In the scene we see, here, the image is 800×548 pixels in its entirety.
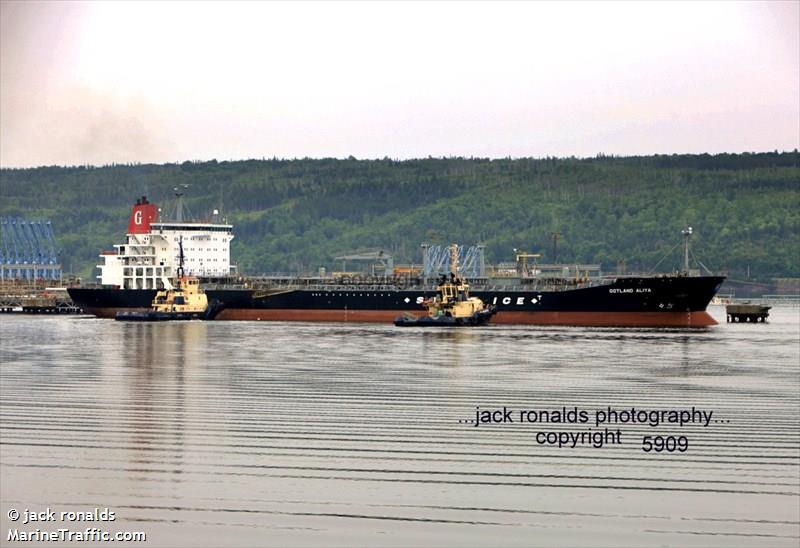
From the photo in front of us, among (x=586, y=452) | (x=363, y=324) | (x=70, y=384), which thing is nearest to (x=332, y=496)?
(x=586, y=452)

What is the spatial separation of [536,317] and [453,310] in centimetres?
698

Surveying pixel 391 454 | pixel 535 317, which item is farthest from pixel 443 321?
pixel 391 454

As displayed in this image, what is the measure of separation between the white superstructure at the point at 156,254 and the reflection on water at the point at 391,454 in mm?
52014

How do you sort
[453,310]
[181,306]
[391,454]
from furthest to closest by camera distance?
1. [181,306]
2. [453,310]
3. [391,454]

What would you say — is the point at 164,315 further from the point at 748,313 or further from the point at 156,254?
the point at 748,313

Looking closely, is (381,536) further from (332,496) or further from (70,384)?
(70,384)

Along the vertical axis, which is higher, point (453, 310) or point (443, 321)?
point (453, 310)

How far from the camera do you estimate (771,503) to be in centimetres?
1786

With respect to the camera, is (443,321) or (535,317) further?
(535,317)

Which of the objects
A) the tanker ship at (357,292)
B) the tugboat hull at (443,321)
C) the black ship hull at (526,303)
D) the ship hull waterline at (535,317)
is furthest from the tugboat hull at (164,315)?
the tugboat hull at (443,321)

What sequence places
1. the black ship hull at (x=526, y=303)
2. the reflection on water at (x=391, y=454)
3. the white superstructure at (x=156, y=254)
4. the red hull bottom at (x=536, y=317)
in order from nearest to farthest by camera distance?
the reflection on water at (x=391, y=454) < the black ship hull at (x=526, y=303) < the red hull bottom at (x=536, y=317) < the white superstructure at (x=156, y=254)

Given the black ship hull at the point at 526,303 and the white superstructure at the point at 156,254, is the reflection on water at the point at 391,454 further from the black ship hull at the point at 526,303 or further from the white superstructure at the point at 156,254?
the white superstructure at the point at 156,254

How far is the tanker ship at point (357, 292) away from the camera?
7525 centimetres

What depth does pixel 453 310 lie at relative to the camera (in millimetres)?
73625
